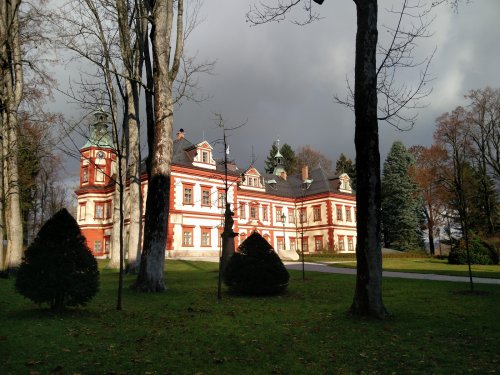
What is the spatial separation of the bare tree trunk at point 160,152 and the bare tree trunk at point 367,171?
A: 20.0 ft

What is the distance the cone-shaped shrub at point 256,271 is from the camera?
11.3 meters

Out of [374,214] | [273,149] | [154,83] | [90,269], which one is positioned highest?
[273,149]

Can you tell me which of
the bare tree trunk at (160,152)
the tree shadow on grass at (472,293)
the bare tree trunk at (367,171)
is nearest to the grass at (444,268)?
the tree shadow on grass at (472,293)

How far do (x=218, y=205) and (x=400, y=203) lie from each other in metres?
27.1

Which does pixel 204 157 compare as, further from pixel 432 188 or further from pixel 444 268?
pixel 432 188

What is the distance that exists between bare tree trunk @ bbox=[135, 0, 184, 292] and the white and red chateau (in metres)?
18.0

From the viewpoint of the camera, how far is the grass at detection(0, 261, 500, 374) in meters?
4.98

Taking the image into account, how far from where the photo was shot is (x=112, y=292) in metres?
11.8

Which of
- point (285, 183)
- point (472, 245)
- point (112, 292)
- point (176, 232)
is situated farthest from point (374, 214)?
point (285, 183)

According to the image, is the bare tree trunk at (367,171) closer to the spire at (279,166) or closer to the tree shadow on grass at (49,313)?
the tree shadow on grass at (49,313)

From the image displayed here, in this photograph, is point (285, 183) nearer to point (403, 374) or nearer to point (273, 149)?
point (273, 149)

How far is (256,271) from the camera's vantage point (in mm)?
11328

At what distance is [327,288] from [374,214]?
623 cm

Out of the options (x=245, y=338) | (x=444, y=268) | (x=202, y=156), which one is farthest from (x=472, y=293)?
(x=202, y=156)
